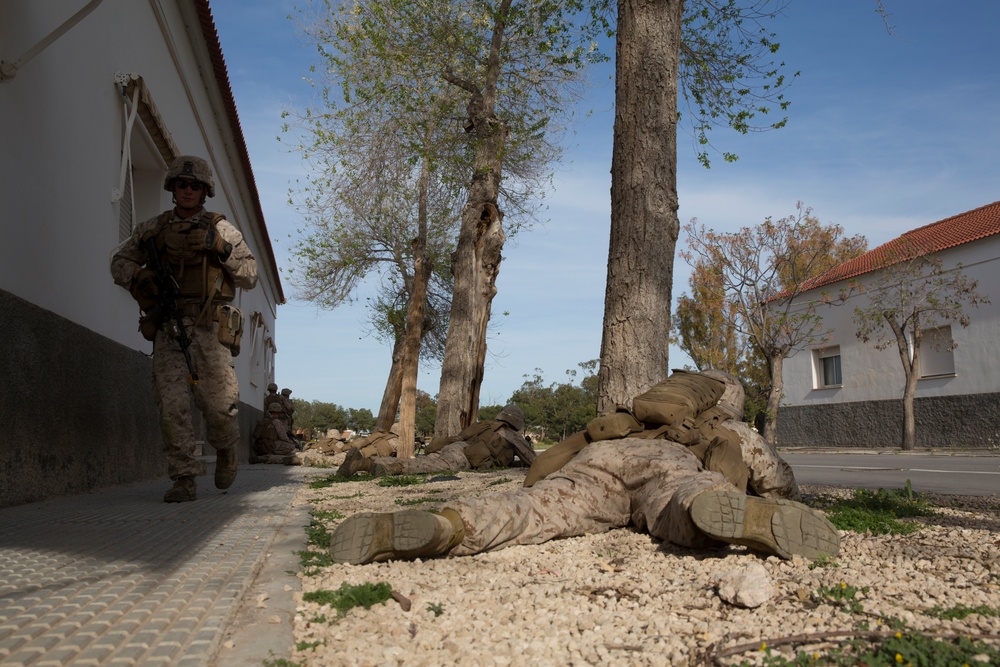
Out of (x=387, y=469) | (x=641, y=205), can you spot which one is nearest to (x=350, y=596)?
(x=641, y=205)

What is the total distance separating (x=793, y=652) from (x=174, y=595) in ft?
5.89

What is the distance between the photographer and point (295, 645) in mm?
2021

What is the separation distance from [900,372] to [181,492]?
83.1 ft

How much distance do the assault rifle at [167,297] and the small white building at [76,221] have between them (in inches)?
27.1

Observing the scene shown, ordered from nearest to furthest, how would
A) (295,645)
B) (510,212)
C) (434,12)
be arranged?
(295,645) → (434,12) → (510,212)

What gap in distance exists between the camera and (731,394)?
543 cm

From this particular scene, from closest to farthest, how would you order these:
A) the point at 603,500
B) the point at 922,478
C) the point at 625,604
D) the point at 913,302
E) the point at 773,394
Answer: the point at 625,604
the point at 603,500
the point at 922,478
the point at 913,302
the point at 773,394

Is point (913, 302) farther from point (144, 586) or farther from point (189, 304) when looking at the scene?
point (144, 586)

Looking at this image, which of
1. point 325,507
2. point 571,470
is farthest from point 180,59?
point 571,470

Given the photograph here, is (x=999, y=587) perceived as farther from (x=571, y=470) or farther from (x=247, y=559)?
(x=247, y=559)

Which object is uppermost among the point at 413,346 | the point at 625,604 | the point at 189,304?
the point at 413,346

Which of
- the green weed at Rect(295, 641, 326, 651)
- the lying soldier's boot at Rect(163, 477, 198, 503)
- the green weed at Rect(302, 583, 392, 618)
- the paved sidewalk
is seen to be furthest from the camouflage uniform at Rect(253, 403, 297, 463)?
the green weed at Rect(295, 641, 326, 651)

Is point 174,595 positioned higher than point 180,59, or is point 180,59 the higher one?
point 180,59

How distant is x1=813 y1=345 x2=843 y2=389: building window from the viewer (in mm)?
28828
